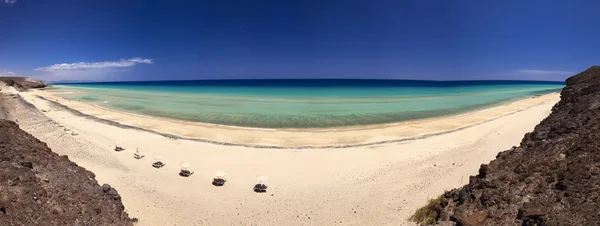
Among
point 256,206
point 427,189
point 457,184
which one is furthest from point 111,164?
point 457,184

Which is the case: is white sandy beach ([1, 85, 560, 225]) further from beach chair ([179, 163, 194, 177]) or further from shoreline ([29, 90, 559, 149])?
beach chair ([179, 163, 194, 177])

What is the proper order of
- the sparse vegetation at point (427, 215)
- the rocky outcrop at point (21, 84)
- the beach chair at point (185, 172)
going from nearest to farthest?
the sparse vegetation at point (427, 215)
the beach chair at point (185, 172)
the rocky outcrop at point (21, 84)

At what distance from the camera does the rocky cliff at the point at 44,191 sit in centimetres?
579

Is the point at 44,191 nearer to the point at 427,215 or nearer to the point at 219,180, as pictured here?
the point at 219,180

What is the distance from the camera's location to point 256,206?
37.2 feet

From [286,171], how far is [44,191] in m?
10.1

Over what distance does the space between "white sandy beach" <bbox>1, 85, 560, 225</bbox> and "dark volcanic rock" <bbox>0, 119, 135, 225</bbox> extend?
8.36 feet

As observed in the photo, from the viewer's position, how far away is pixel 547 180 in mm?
6246

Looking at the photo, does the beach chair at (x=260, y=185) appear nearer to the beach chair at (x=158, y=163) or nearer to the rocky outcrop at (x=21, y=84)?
the beach chair at (x=158, y=163)

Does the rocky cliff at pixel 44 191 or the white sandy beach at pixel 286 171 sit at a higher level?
the rocky cliff at pixel 44 191

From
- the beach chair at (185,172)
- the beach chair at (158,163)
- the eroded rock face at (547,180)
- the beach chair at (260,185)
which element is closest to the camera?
the eroded rock face at (547,180)

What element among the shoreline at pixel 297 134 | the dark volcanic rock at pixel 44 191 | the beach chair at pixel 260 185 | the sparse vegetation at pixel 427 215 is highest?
the dark volcanic rock at pixel 44 191

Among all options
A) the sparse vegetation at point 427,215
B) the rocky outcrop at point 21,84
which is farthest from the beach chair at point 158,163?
the rocky outcrop at point 21,84

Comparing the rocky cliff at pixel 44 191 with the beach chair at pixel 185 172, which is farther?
the beach chair at pixel 185 172
